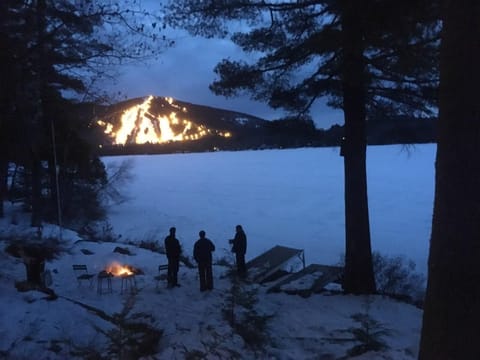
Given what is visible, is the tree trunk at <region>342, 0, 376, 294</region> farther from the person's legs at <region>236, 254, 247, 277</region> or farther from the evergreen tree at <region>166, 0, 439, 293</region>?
the person's legs at <region>236, 254, 247, 277</region>

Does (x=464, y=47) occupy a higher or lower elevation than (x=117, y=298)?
higher

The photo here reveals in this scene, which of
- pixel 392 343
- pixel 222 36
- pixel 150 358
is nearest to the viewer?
pixel 150 358

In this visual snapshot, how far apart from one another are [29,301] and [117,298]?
6.97 ft

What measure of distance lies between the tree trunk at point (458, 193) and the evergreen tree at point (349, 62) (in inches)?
148

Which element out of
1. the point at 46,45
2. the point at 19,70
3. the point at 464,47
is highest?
the point at 46,45

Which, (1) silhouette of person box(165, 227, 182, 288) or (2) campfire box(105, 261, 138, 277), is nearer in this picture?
(1) silhouette of person box(165, 227, 182, 288)

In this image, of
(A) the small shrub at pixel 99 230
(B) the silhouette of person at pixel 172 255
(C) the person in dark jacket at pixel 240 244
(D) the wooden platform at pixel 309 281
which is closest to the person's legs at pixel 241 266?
(C) the person in dark jacket at pixel 240 244

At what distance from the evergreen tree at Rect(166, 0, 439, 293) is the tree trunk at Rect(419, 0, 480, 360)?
377 cm

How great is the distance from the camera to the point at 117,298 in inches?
340

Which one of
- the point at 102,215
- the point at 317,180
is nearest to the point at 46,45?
the point at 102,215

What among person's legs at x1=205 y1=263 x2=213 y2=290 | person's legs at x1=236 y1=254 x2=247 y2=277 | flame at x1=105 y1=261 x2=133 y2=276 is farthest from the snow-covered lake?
flame at x1=105 y1=261 x2=133 y2=276

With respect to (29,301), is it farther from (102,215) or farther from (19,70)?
(102,215)

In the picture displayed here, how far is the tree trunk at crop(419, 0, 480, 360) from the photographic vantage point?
294 centimetres

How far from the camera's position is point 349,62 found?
760 centimetres
